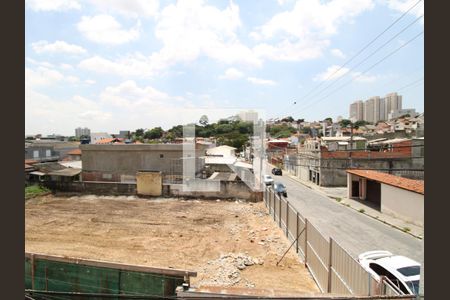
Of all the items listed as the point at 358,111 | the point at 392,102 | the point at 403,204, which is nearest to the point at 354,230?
the point at 403,204

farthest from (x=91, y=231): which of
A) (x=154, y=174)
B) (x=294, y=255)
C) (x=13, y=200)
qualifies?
(x=13, y=200)

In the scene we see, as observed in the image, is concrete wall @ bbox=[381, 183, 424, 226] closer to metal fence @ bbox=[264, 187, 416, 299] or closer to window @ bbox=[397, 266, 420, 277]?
metal fence @ bbox=[264, 187, 416, 299]

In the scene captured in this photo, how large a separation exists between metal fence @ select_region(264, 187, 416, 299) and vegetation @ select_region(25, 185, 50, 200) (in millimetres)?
22589

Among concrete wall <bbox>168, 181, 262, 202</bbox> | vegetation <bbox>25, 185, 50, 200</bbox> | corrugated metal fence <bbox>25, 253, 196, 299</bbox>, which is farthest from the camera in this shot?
vegetation <bbox>25, 185, 50, 200</bbox>

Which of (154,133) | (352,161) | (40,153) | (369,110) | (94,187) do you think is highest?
(369,110)

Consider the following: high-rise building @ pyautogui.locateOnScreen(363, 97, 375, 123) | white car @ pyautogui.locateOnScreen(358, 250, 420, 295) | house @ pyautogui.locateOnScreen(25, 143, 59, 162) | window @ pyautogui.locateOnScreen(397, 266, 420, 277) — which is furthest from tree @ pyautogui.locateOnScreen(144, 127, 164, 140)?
window @ pyautogui.locateOnScreen(397, 266, 420, 277)

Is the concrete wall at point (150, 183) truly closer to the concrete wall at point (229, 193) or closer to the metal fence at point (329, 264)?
the concrete wall at point (229, 193)

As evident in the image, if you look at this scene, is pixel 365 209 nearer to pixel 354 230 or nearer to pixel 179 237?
pixel 354 230

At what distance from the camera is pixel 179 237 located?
15109mm

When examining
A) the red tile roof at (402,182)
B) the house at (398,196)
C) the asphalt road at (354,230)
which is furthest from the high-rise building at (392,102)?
the asphalt road at (354,230)

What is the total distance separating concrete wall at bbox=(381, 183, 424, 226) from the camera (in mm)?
16281

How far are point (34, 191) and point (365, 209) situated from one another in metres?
27.3

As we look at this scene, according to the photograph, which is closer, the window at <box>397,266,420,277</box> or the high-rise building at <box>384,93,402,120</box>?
the window at <box>397,266,420,277</box>

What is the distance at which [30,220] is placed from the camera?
59.8 feet
